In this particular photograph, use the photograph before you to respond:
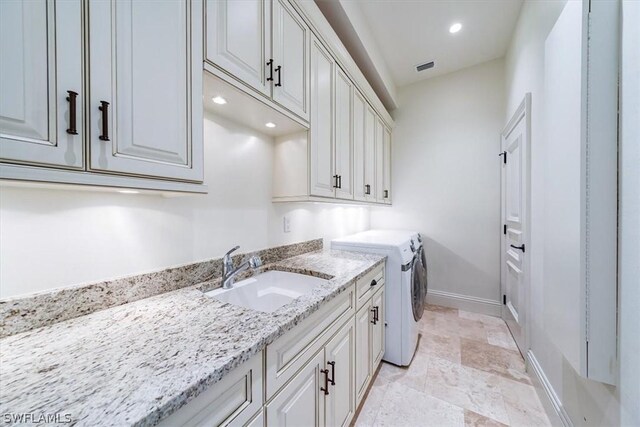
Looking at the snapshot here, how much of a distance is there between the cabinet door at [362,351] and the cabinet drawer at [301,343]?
0.27 meters

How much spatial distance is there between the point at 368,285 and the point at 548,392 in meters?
1.28

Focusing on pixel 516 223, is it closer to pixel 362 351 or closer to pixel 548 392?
pixel 548 392

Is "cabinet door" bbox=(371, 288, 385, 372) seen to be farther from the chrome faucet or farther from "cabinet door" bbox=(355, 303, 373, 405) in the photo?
the chrome faucet

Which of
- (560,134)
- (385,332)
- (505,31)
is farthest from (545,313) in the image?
(505,31)

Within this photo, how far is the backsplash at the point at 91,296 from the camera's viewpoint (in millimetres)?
696

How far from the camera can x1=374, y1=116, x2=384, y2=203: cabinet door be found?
276 cm

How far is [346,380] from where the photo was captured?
1275mm

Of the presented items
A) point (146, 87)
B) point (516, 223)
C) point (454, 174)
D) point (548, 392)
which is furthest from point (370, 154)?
point (548, 392)

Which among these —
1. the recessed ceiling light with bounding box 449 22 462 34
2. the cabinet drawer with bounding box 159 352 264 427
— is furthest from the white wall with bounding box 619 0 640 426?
the recessed ceiling light with bounding box 449 22 462 34

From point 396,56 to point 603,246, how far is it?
2649 mm

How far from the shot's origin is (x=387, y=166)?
3.18 metres

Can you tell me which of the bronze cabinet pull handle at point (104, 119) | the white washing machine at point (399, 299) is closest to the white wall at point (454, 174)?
the white washing machine at point (399, 299)

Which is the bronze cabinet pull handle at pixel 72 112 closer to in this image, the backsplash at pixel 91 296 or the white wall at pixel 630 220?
the backsplash at pixel 91 296

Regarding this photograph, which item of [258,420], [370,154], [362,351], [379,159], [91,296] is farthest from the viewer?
[379,159]
